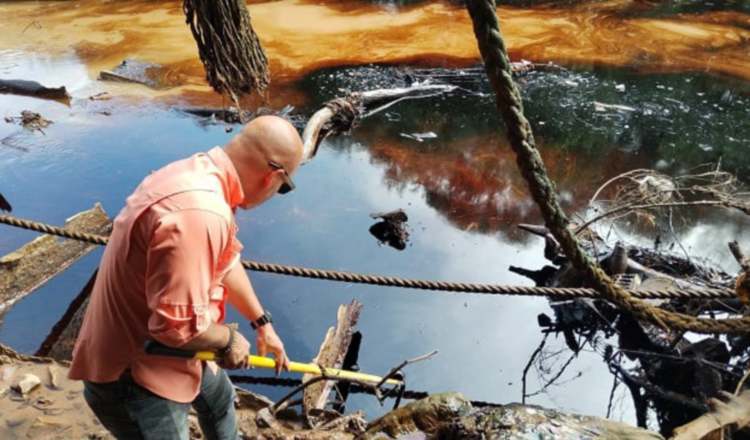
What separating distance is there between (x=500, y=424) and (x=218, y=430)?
1275 millimetres

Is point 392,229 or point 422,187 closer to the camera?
A: point 392,229

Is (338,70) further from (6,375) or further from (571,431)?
(571,431)

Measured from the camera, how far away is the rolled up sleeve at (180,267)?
5.29ft

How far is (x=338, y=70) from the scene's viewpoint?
33.2 feet

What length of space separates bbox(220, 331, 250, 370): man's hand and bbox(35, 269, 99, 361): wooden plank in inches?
117

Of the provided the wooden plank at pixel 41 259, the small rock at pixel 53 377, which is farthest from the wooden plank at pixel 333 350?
the wooden plank at pixel 41 259

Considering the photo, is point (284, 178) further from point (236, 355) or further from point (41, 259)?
point (41, 259)

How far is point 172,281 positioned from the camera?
1.64m

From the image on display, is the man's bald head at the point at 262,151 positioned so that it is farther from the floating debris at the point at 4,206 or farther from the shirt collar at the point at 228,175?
the floating debris at the point at 4,206

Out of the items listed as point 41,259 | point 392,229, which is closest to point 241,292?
point 41,259

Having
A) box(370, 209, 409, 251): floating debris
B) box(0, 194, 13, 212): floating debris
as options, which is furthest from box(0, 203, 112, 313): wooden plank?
box(370, 209, 409, 251): floating debris

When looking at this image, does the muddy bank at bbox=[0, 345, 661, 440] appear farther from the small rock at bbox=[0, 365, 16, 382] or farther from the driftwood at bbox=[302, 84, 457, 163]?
the driftwood at bbox=[302, 84, 457, 163]

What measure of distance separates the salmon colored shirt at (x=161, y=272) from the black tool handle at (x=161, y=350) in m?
0.03

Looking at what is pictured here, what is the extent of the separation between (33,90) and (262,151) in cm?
880
